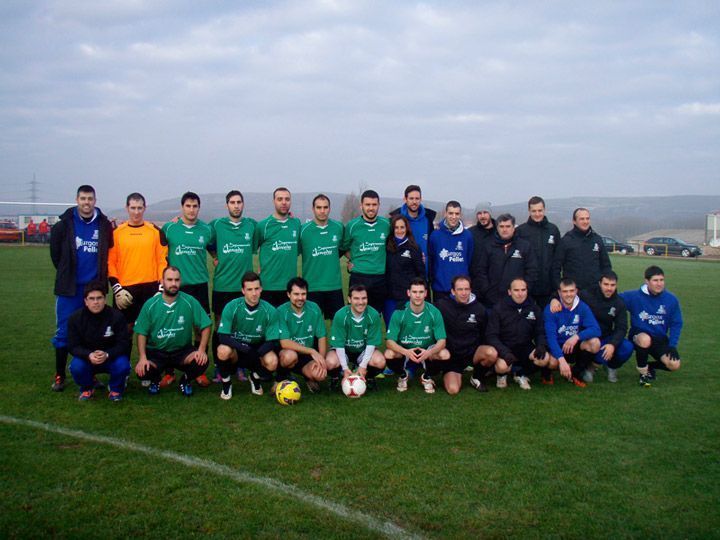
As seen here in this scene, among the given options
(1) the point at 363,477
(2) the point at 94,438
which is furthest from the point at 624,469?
(2) the point at 94,438

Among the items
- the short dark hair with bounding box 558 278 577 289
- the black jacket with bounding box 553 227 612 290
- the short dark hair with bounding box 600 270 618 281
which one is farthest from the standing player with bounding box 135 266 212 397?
the short dark hair with bounding box 600 270 618 281

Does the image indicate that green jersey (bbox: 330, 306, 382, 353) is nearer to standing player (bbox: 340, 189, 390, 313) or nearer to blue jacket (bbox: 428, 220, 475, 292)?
standing player (bbox: 340, 189, 390, 313)

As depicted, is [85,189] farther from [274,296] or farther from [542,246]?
[542,246]

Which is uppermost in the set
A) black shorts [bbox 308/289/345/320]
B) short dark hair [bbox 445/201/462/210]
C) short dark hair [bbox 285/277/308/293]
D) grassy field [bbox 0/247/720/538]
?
short dark hair [bbox 445/201/462/210]

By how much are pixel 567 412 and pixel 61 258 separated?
4.97m

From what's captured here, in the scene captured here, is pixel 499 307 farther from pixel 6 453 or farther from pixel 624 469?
pixel 6 453

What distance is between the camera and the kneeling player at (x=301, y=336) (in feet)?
19.1

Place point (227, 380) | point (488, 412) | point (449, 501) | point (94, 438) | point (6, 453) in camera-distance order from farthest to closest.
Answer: point (227, 380)
point (488, 412)
point (94, 438)
point (6, 453)
point (449, 501)

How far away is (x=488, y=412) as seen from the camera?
5266 millimetres

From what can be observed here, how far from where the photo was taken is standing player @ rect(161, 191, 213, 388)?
623cm

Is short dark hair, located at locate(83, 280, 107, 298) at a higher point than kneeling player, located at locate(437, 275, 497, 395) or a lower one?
higher

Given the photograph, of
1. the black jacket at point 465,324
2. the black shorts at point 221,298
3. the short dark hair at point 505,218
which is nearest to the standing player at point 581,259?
the short dark hair at point 505,218

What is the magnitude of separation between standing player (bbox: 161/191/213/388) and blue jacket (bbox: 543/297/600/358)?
3.58m

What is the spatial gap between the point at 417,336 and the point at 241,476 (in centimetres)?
271
